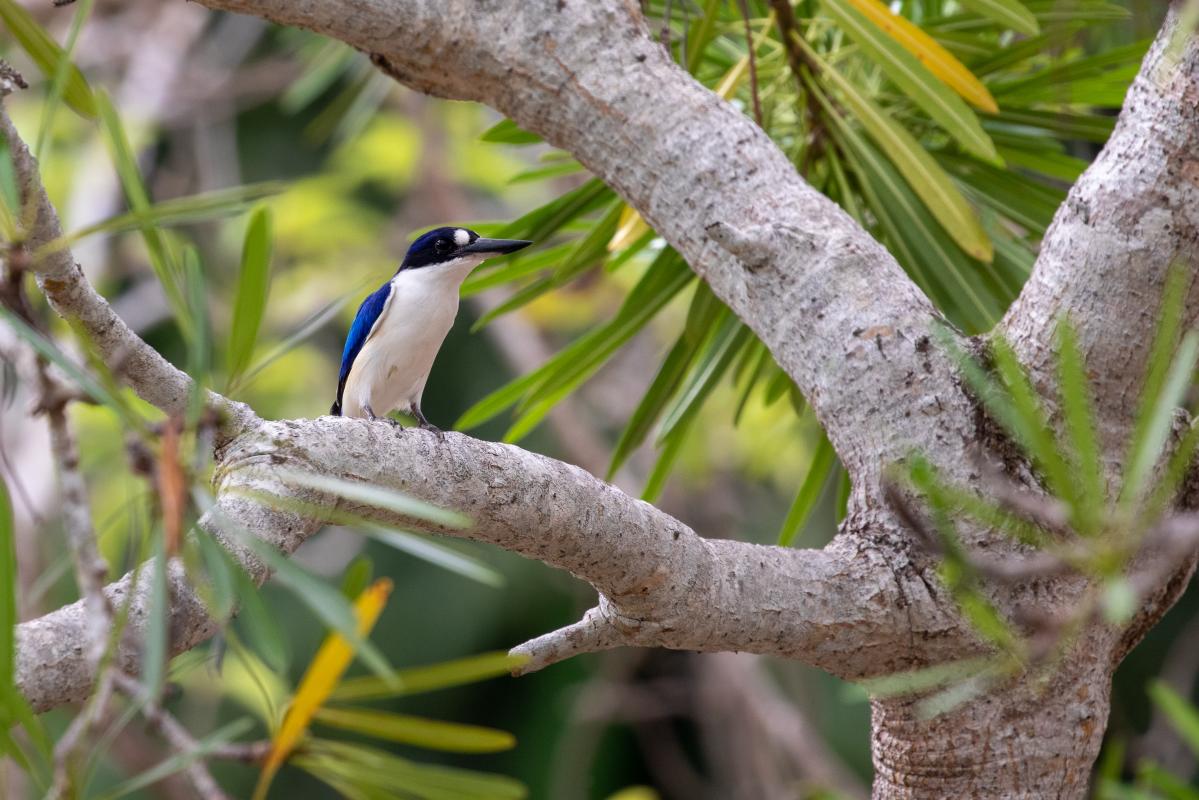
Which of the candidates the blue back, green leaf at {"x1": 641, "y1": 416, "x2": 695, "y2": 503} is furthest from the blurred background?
green leaf at {"x1": 641, "y1": 416, "x2": 695, "y2": 503}

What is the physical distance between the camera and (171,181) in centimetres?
583

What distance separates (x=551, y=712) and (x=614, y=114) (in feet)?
16.8

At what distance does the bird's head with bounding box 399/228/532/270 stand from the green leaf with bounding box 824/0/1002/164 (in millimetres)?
613

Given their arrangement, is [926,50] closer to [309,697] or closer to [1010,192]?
[1010,192]

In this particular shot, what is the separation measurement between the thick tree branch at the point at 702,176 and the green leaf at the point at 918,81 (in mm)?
246

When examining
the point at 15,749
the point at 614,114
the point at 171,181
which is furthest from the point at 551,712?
the point at 15,749

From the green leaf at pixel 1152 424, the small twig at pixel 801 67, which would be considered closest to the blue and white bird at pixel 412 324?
the small twig at pixel 801 67

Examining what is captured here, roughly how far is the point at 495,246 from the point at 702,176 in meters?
0.67

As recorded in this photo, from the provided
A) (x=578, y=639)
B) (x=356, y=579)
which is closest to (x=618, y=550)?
(x=578, y=639)

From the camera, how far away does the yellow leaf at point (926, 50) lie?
164 centimetres

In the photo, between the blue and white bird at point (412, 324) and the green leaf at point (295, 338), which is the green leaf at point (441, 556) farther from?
the blue and white bird at point (412, 324)

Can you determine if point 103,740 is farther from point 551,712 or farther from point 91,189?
point 551,712

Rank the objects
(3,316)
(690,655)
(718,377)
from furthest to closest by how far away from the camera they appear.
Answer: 1. (690,655)
2. (718,377)
3. (3,316)

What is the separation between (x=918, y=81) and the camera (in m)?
1.67
